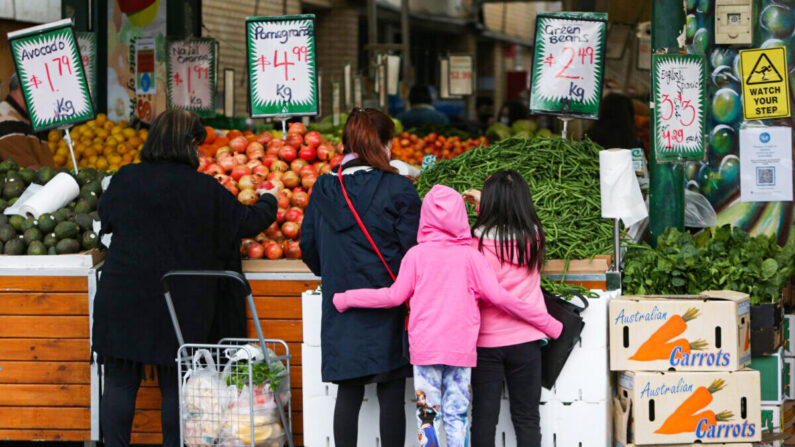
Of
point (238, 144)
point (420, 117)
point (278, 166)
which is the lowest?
point (278, 166)

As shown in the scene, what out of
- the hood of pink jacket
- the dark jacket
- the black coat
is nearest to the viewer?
the hood of pink jacket

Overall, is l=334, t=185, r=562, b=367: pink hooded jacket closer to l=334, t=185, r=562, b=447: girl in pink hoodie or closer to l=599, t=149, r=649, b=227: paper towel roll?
l=334, t=185, r=562, b=447: girl in pink hoodie

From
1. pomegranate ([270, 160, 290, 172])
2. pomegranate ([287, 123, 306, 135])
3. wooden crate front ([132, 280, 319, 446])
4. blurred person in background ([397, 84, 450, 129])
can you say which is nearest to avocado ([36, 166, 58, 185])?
pomegranate ([270, 160, 290, 172])

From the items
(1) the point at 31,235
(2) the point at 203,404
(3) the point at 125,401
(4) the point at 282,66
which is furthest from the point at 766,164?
(1) the point at 31,235

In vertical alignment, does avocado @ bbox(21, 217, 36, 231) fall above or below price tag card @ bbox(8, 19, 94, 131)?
below

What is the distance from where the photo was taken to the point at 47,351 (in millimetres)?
5730

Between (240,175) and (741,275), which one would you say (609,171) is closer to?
(741,275)

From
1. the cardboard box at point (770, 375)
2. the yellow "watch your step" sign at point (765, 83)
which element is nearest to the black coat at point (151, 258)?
the cardboard box at point (770, 375)

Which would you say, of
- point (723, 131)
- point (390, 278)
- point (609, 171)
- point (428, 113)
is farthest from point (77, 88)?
point (428, 113)

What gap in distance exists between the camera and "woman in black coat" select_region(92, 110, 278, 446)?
16.1 ft

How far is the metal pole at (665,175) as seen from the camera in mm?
5691

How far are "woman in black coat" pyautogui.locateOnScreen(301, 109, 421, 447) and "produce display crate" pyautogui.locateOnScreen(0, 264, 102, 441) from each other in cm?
182

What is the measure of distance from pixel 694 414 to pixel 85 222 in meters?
3.69

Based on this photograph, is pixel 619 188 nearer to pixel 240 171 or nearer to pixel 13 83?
pixel 240 171
